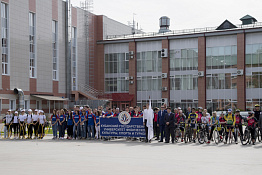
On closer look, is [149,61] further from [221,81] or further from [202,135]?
[202,135]

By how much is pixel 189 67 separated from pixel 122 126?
104 feet

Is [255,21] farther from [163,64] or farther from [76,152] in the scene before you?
[76,152]

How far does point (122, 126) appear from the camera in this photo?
2367 cm

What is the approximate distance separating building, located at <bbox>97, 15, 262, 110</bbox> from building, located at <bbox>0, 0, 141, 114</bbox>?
3215mm

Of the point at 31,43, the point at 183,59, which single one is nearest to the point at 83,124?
the point at 31,43

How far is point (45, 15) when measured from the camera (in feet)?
162

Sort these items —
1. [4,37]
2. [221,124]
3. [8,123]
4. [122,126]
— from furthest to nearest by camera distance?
[4,37] → [8,123] → [122,126] → [221,124]

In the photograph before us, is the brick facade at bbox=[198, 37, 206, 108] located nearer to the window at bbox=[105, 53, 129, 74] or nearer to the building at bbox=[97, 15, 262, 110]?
the building at bbox=[97, 15, 262, 110]

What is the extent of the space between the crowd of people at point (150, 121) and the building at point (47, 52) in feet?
55.8

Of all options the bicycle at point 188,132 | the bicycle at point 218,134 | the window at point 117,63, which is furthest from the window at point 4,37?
the bicycle at point 218,134

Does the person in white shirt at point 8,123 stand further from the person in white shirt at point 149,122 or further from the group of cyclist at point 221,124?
the group of cyclist at point 221,124

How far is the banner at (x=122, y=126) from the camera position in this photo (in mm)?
23211

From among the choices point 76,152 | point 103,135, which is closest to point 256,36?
point 103,135

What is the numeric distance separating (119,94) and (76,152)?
40.9 metres
